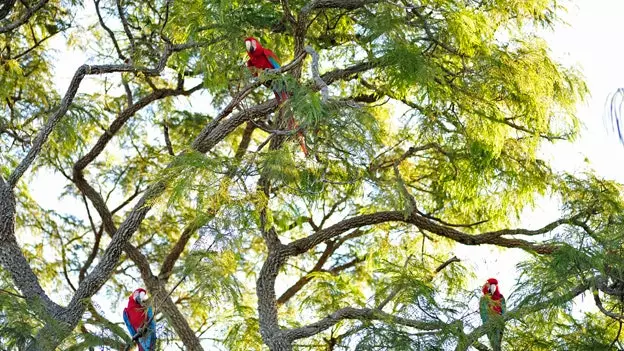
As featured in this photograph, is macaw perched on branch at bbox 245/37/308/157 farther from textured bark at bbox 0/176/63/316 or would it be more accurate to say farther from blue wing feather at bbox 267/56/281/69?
textured bark at bbox 0/176/63/316

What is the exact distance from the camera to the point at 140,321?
505cm

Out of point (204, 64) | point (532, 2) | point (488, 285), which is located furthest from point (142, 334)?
point (532, 2)

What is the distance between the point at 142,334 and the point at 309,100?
4.56 ft

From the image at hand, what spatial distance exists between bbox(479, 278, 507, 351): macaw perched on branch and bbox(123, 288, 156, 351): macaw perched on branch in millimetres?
1409

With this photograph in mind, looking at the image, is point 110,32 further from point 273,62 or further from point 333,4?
point 333,4

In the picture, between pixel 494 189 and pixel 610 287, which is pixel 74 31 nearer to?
pixel 494 189

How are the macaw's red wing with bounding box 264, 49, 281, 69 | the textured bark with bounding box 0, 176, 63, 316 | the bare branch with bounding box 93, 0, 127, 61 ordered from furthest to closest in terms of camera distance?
1. the bare branch with bounding box 93, 0, 127, 61
2. the textured bark with bounding box 0, 176, 63, 316
3. the macaw's red wing with bounding box 264, 49, 281, 69

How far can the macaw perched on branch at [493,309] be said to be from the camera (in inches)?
165

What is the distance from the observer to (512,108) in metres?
5.23

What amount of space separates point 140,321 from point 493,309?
65.9 inches

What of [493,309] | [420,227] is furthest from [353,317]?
[420,227]

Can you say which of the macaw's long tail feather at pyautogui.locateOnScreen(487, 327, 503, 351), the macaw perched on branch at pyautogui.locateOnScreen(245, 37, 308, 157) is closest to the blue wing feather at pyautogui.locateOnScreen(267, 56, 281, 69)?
the macaw perched on branch at pyautogui.locateOnScreen(245, 37, 308, 157)

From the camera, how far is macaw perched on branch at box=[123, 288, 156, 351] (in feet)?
15.1

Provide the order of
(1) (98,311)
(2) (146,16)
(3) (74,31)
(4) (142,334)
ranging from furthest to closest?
(3) (74,31) < (2) (146,16) < (1) (98,311) < (4) (142,334)
